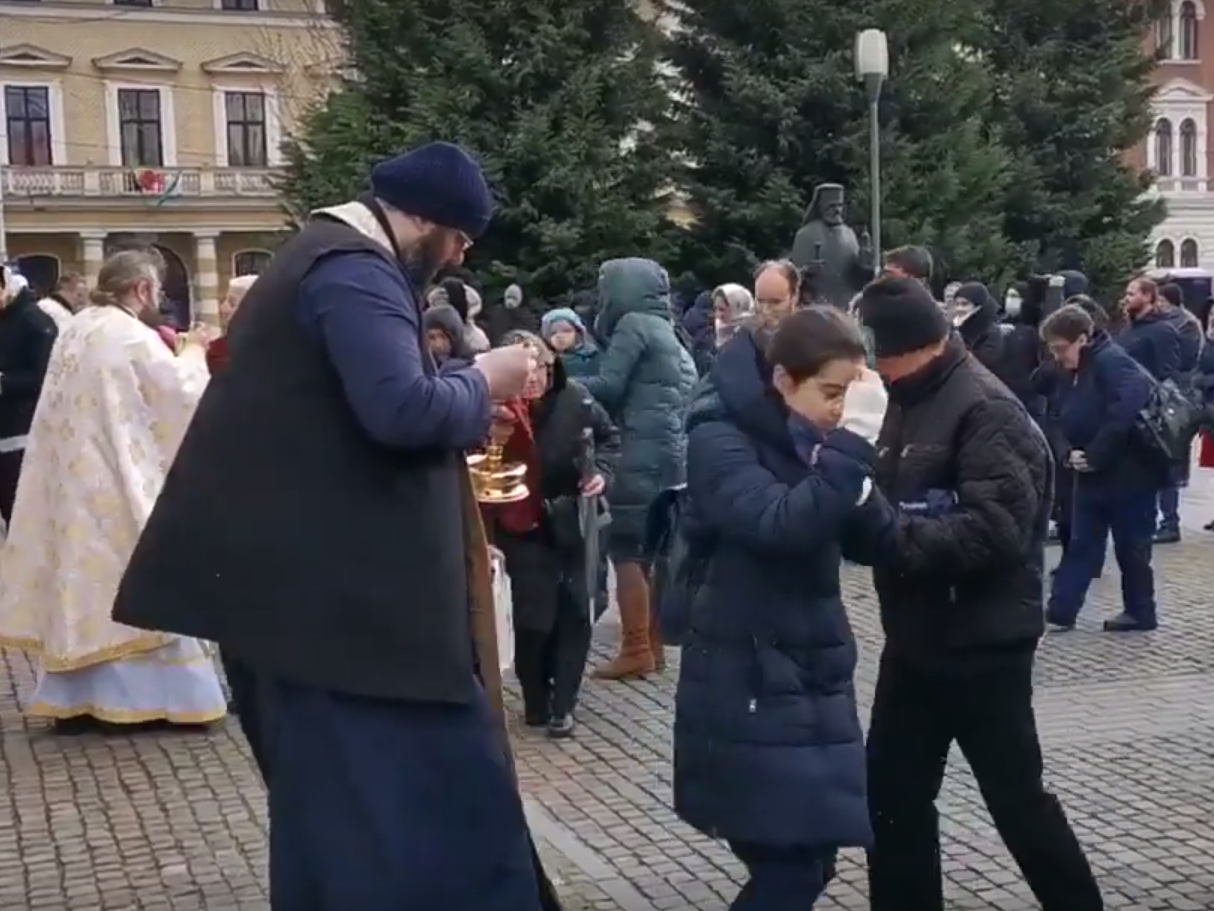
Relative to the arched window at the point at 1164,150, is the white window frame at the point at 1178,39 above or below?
above

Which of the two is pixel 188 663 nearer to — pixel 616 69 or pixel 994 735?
pixel 994 735

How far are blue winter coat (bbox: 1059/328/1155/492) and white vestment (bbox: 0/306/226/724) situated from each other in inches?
176

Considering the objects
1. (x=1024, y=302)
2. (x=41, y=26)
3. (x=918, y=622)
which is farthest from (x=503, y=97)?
(x=41, y=26)

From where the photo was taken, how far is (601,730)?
714 cm

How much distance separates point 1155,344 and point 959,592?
280 inches

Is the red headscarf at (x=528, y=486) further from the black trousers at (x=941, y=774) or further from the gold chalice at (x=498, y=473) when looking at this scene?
the black trousers at (x=941, y=774)

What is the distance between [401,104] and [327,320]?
16.6 m

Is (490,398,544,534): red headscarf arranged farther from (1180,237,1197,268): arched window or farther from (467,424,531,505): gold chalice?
(1180,237,1197,268): arched window

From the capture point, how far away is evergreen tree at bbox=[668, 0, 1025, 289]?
61.8 ft

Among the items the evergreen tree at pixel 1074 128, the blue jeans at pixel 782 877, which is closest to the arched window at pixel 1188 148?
the evergreen tree at pixel 1074 128

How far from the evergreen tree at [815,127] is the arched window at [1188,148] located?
113 feet

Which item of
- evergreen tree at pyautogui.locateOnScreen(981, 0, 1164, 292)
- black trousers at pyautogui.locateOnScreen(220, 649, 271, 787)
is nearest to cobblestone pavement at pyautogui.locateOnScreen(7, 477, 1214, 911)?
black trousers at pyautogui.locateOnScreen(220, 649, 271, 787)

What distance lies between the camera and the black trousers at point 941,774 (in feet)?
13.8

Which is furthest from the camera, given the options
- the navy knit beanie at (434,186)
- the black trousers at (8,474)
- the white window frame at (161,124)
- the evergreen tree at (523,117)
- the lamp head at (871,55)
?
the white window frame at (161,124)
